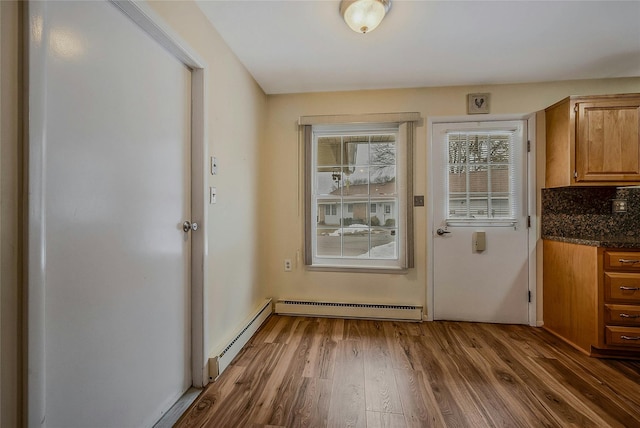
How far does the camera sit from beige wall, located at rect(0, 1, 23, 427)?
72 centimetres

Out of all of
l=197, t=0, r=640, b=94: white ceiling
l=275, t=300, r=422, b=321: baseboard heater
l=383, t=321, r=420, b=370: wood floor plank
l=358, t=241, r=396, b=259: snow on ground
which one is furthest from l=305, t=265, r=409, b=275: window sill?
l=197, t=0, r=640, b=94: white ceiling

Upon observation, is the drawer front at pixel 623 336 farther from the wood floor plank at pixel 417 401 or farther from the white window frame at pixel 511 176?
the wood floor plank at pixel 417 401

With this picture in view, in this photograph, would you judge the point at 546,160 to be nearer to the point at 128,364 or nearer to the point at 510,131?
the point at 510,131

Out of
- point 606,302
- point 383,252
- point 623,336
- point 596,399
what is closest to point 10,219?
point 383,252

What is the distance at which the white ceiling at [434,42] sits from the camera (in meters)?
1.62

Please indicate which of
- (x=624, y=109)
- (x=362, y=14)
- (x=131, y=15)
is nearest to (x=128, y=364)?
(x=131, y=15)

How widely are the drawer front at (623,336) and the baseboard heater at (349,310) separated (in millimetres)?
1308

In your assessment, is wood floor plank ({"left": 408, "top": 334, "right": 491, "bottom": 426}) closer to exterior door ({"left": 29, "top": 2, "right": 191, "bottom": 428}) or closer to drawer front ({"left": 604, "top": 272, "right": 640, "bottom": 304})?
drawer front ({"left": 604, "top": 272, "right": 640, "bottom": 304})

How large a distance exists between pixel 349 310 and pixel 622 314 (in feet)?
6.74

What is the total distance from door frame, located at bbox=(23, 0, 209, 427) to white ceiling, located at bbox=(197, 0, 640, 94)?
0.47m

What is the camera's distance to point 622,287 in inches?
76.0

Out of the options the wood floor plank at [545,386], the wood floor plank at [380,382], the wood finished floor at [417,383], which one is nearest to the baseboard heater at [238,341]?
the wood finished floor at [417,383]

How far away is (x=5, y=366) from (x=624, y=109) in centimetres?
380

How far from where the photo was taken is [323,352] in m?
2.03
